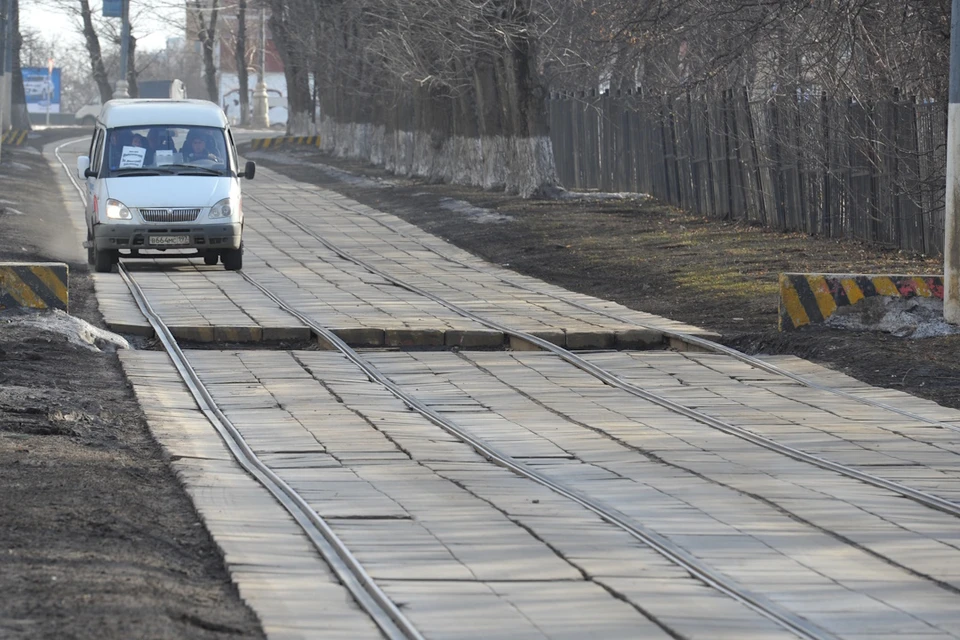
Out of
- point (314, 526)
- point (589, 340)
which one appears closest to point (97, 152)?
point (589, 340)

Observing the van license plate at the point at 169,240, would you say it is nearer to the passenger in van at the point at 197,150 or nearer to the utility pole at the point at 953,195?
the passenger in van at the point at 197,150

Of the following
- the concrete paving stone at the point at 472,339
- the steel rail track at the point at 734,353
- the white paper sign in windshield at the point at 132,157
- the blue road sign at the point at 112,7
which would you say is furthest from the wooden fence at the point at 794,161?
the blue road sign at the point at 112,7

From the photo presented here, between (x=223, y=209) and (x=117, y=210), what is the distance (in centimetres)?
116

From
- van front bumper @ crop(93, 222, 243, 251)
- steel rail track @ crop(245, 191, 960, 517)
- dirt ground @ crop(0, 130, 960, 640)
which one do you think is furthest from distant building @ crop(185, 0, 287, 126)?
steel rail track @ crop(245, 191, 960, 517)

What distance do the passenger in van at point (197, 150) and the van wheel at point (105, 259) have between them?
4.85 feet

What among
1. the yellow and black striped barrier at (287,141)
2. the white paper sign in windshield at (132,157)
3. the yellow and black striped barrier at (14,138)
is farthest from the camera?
the yellow and black striped barrier at (287,141)

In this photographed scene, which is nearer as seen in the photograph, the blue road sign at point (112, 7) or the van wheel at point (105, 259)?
the van wheel at point (105, 259)

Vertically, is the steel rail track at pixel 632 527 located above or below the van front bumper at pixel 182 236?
below

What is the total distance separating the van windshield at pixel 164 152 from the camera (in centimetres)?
1861

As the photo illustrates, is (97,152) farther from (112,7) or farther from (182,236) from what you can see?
(112,7)

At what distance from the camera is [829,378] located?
36.3 ft

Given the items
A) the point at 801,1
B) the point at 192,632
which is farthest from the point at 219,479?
the point at 801,1

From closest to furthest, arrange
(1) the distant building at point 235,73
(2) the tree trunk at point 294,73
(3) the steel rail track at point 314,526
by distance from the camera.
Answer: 1. (3) the steel rail track at point 314,526
2. (2) the tree trunk at point 294,73
3. (1) the distant building at point 235,73

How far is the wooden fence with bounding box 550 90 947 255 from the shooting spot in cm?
1877
